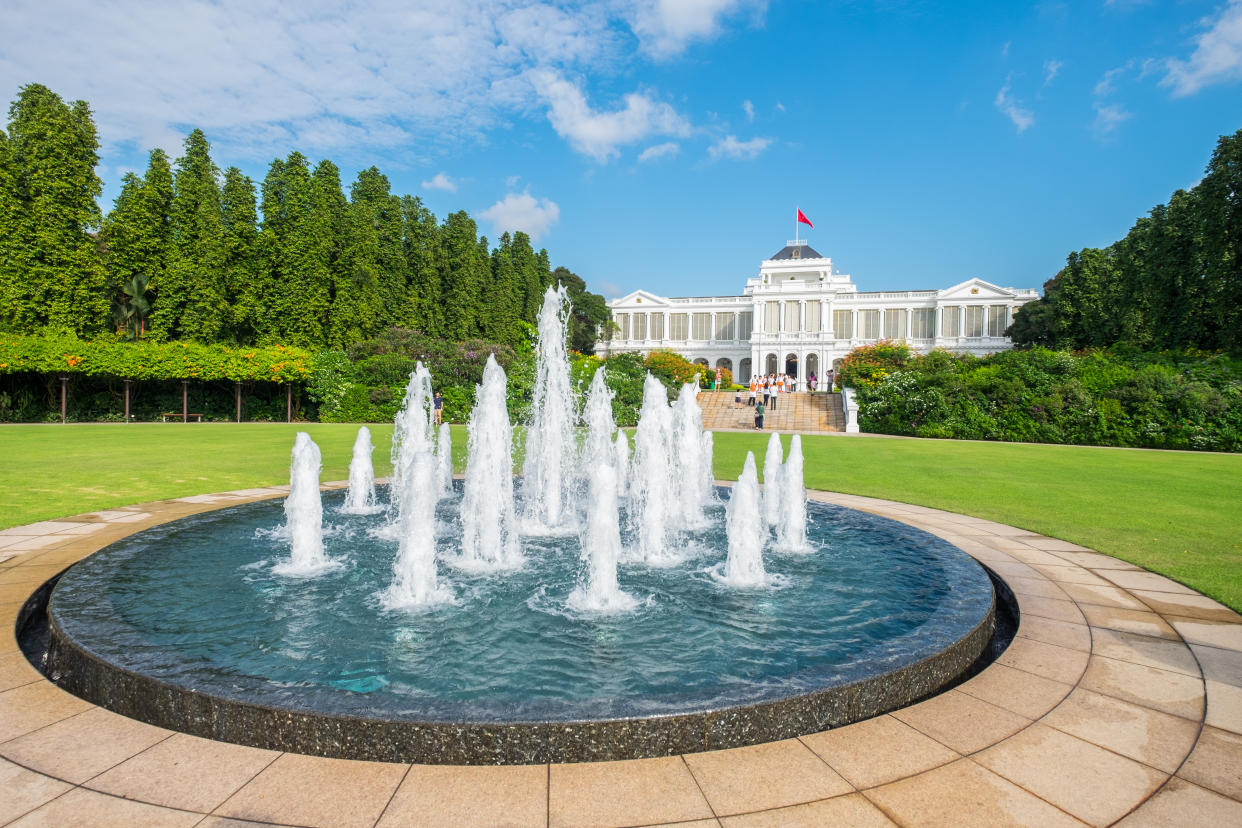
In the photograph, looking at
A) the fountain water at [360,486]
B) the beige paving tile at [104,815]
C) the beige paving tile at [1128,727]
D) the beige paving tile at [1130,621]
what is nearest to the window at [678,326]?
the fountain water at [360,486]

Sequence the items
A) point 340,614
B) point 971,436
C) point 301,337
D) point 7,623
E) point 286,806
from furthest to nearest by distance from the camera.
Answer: point 301,337, point 971,436, point 340,614, point 7,623, point 286,806

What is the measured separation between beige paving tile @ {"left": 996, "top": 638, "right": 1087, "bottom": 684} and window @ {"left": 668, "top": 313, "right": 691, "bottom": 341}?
7529 centimetres

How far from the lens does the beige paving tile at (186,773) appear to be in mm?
2584

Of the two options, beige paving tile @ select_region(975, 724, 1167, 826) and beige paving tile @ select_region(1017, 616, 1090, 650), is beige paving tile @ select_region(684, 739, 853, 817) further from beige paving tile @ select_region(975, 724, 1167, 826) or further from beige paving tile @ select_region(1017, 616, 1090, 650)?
beige paving tile @ select_region(1017, 616, 1090, 650)

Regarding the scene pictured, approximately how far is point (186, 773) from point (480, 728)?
1297mm

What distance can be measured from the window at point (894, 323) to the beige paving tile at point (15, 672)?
7332cm

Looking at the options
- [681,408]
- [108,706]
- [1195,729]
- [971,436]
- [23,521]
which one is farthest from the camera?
[971,436]

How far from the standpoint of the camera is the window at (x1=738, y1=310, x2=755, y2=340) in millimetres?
75688

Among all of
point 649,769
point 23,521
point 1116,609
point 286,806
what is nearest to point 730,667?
point 649,769

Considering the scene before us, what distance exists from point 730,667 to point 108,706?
3.68m

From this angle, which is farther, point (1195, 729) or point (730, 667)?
point (730, 667)

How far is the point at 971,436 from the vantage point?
79.0 ft

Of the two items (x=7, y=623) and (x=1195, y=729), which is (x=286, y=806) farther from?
(x=1195, y=729)

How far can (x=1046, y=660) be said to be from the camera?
13.5ft
